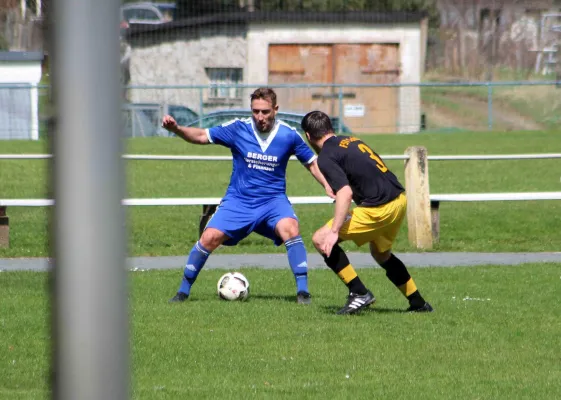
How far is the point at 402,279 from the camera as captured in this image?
7.79 meters

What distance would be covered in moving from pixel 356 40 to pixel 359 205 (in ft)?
64.1

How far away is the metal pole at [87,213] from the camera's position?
142 cm

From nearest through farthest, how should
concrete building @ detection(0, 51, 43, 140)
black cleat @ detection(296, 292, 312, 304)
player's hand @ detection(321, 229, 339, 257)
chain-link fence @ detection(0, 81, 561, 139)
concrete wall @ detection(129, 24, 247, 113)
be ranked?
1. player's hand @ detection(321, 229, 339, 257)
2. black cleat @ detection(296, 292, 312, 304)
3. concrete wall @ detection(129, 24, 247, 113)
4. concrete building @ detection(0, 51, 43, 140)
5. chain-link fence @ detection(0, 81, 561, 139)

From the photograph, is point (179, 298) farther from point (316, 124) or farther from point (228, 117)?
point (228, 117)

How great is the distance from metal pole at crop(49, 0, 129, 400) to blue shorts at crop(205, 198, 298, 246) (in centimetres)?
700

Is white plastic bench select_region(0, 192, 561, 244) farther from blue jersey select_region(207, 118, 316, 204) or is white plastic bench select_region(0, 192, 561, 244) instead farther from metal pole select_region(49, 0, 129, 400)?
metal pole select_region(49, 0, 129, 400)

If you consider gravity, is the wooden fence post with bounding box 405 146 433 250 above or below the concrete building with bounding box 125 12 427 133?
below

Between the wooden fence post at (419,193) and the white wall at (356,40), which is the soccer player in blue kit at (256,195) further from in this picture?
the white wall at (356,40)

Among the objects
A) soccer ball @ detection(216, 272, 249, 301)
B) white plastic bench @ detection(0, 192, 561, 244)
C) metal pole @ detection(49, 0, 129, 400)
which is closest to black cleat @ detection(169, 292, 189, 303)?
soccer ball @ detection(216, 272, 249, 301)

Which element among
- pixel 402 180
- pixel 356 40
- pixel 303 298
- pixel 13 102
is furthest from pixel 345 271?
pixel 13 102

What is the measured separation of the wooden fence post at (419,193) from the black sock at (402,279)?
174 inches

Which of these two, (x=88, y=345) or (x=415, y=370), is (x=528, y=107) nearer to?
(x=415, y=370)

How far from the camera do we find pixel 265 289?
9.34m

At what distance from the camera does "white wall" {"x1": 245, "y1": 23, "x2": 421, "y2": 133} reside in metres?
25.6
